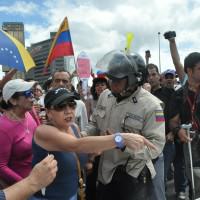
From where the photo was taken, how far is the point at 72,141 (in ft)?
8.62

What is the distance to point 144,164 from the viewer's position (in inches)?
117

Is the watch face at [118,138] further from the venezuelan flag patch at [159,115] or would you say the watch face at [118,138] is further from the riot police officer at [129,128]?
the venezuelan flag patch at [159,115]

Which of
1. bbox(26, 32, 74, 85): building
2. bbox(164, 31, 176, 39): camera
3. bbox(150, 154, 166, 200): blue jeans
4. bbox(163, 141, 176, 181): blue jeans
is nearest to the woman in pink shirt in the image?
bbox(150, 154, 166, 200): blue jeans

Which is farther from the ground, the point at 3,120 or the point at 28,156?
the point at 3,120

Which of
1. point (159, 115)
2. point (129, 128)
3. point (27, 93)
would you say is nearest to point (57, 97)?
point (129, 128)

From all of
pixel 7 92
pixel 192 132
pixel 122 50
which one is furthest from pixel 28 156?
pixel 192 132

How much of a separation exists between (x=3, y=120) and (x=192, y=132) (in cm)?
178

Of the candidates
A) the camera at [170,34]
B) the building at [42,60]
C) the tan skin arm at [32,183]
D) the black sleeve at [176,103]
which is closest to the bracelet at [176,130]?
the black sleeve at [176,103]

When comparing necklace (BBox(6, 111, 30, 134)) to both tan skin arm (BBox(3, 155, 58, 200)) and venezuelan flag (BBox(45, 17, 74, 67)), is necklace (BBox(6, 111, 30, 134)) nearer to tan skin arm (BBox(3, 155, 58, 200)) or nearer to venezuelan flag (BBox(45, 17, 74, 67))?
tan skin arm (BBox(3, 155, 58, 200))

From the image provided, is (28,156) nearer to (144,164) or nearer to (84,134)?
(84,134)

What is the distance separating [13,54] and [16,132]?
231 cm

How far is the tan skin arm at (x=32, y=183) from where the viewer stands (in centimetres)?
184

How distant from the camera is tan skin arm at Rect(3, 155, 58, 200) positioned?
6.03ft

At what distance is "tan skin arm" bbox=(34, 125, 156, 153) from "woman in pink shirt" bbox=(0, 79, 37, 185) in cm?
65
